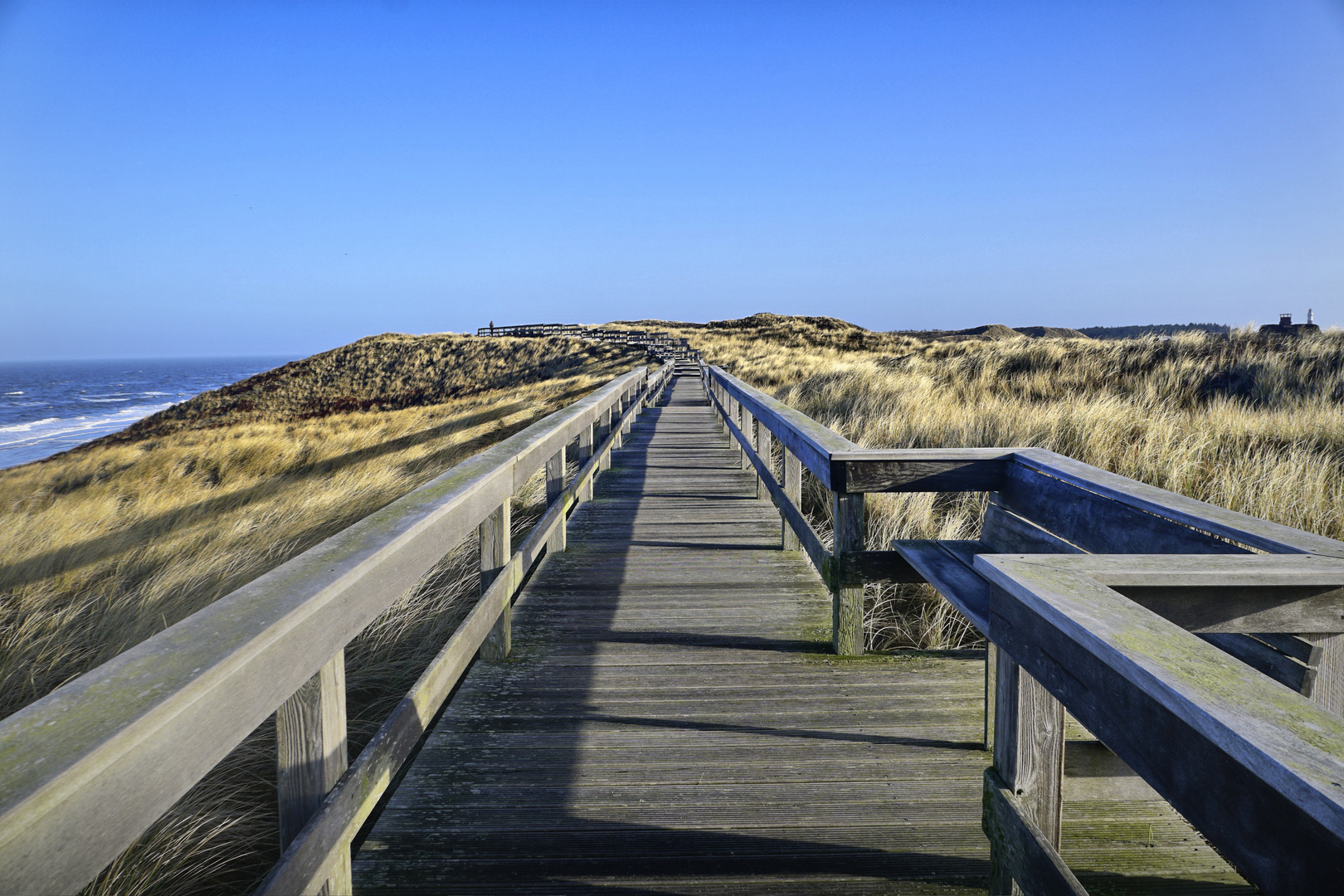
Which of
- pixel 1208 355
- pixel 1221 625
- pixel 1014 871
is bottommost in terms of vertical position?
pixel 1014 871

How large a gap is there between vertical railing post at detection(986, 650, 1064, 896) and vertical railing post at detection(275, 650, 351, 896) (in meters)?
1.44

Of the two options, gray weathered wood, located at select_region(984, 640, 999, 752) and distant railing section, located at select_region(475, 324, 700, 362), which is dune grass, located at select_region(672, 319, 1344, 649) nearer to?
gray weathered wood, located at select_region(984, 640, 999, 752)

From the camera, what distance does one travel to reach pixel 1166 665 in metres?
0.96

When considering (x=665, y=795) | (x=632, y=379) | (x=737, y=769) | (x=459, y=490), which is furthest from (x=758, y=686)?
(x=632, y=379)

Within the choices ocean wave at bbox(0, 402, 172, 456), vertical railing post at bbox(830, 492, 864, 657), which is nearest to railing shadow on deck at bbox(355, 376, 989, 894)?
vertical railing post at bbox(830, 492, 864, 657)

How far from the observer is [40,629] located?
3756 millimetres

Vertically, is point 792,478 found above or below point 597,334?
below

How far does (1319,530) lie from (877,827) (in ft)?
15.0

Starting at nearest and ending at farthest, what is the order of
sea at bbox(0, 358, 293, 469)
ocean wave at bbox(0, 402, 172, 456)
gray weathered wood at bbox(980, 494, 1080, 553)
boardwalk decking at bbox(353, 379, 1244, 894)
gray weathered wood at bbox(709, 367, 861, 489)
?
1. boardwalk decking at bbox(353, 379, 1244, 894)
2. gray weathered wood at bbox(980, 494, 1080, 553)
3. gray weathered wood at bbox(709, 367, 861, 489)
4. ocean wave at bbox(0, 402, 172, 456)
5. sea at bbox(0, 358, 293, 469)

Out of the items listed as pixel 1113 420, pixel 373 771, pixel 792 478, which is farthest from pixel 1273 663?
pixel 1113 420

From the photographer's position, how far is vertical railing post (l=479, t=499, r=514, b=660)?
307cm

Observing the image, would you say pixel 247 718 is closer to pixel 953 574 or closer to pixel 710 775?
pixel 710 775

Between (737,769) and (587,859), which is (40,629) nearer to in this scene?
(587,859)

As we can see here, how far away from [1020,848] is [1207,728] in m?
0.87
